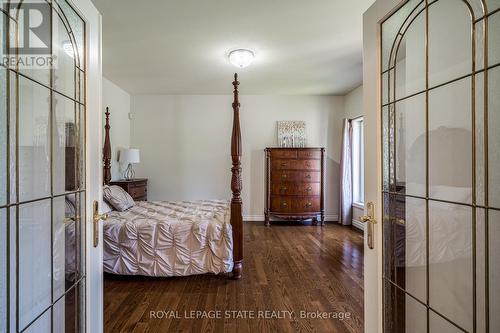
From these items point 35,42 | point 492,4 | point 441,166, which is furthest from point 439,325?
point 35,42

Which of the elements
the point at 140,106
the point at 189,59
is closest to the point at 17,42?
the point at 189,59

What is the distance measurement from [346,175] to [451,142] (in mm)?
4046

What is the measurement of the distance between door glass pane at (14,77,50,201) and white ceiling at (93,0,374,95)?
1646 mm

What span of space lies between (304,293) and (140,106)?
14.7 ft

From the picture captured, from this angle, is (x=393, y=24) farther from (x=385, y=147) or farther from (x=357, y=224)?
(x=357, y=224)

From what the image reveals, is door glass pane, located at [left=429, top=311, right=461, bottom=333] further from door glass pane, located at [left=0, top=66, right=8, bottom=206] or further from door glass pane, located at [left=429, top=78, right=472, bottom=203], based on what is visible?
door glass pane, located at [left=0, top=66, right=8, bottom=206]

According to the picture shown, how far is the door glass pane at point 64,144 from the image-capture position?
3.39ft

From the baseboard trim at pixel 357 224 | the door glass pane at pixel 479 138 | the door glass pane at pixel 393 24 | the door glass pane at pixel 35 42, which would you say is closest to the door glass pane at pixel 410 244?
the door glass pane at pixel 479 138

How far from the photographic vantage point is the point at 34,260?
93 centimetres

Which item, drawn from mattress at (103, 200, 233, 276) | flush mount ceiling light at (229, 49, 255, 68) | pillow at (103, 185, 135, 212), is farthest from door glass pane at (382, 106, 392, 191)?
pillow at (103, 185, 135, 212)

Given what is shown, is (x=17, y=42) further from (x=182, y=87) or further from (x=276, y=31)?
(x=182, y=87)

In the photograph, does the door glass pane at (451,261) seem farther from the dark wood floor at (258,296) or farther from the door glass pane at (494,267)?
the dark wood floor at (258,296)

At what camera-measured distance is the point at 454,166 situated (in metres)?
0.89

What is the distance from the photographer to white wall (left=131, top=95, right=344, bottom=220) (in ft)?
16.5
